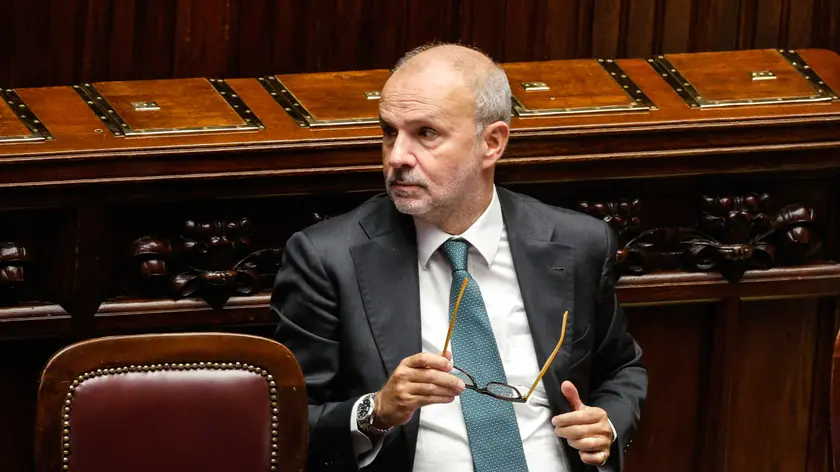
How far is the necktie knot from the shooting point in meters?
2.69

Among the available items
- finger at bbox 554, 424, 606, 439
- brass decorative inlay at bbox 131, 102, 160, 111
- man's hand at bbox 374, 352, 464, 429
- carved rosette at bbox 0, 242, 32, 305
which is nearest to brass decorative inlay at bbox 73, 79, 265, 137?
brass decorative inlay at bbox 131, 102, 160, 111

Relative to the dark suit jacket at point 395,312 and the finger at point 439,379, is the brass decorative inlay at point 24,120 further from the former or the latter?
the finger at point 439,379

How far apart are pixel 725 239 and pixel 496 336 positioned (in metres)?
0.92

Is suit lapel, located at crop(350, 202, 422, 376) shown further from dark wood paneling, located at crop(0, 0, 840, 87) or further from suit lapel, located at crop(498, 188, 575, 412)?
dark wood paneling, located at crop(0, 0, 840, 87)

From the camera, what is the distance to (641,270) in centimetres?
337

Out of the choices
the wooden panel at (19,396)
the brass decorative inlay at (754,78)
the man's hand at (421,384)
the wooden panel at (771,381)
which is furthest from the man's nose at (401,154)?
the wooden panel at (771,381)

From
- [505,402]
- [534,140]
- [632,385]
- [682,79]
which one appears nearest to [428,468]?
[505,402]

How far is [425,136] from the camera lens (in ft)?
8.75

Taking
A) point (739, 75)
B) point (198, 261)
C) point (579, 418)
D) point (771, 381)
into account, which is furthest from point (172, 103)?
point (771, 381)

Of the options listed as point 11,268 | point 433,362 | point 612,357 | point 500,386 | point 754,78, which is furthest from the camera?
point 754,78

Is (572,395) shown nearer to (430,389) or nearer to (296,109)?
(430,389)

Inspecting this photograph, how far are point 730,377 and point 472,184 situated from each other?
3.45 feet

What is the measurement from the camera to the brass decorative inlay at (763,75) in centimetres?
356

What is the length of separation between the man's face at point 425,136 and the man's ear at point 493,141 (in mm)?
63
